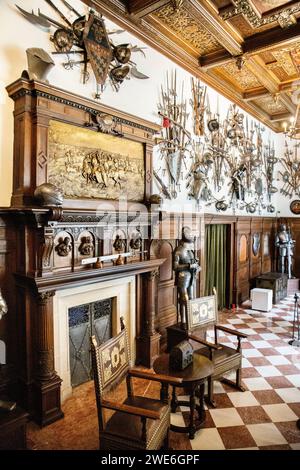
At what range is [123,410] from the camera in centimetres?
196

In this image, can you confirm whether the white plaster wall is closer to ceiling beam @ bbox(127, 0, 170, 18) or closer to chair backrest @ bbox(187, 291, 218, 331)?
ceiling beam @ bbox(127, 0, 170, 18)

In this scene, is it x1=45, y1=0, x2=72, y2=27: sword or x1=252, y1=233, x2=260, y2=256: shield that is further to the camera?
x1=252, y1=233, x2=260, y2=256: shield

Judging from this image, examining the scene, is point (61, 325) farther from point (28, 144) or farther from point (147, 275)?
point (28, 144)

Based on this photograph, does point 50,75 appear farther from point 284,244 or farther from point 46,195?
point 284,244

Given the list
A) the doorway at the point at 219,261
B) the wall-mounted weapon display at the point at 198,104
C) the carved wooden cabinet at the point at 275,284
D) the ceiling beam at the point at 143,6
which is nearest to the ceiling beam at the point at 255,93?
the wall-mounted weapon display at the point at 198,104

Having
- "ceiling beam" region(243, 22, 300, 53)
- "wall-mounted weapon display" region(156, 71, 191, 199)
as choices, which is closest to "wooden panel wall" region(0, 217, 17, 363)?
"wall-mounted weapon display" region(156, 71, 191, 199)

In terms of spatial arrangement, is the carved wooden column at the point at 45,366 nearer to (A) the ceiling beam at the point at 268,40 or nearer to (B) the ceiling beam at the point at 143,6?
(B) the ceiling beam at the point at 143,6

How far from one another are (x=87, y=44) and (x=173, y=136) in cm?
190

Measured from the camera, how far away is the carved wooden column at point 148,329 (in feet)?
13.0

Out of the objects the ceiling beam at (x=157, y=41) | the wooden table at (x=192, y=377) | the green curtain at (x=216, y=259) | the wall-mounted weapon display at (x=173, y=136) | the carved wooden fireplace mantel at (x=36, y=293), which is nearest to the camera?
the wooden table at (x=192, y=377)

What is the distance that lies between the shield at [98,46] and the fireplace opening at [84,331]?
8.60 feet

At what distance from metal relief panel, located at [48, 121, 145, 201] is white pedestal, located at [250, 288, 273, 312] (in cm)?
402

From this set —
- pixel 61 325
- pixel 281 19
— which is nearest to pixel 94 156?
pixel 61 325

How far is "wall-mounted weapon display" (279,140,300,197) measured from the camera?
358 inches
